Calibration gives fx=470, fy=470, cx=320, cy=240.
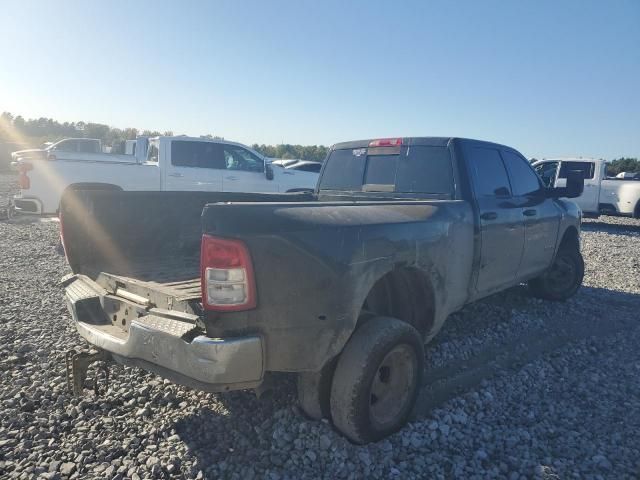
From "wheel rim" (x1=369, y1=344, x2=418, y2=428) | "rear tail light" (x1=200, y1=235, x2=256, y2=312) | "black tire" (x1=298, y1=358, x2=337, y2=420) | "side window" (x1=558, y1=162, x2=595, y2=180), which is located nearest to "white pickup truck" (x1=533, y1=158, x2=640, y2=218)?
"side window" (x1=558, y1=162, x2=595, y2=180)

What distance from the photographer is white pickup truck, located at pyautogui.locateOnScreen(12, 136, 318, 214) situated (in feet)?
30.9

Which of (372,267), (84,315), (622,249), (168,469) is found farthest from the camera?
(622,249)

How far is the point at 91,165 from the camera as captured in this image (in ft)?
30.9

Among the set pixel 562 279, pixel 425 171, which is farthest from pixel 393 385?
pixel 562 279

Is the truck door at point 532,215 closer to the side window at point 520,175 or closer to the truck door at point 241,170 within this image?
the side window at point 520,175

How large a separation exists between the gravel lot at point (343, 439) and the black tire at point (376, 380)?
0.14 m

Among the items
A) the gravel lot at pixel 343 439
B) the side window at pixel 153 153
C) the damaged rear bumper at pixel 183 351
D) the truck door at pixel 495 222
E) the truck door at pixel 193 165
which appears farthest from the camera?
the side window at pixel 153 153

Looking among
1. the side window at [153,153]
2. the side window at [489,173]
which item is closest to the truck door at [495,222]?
the side window at [489,173]

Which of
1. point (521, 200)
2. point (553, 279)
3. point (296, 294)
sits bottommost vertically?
point (553, 279)

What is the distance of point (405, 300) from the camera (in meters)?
3.58

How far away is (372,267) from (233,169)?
8280mm

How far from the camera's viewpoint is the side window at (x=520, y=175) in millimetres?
4891

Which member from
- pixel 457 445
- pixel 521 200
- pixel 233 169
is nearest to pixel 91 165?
pixel 233 169

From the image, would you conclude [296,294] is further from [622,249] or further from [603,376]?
[622,249]
